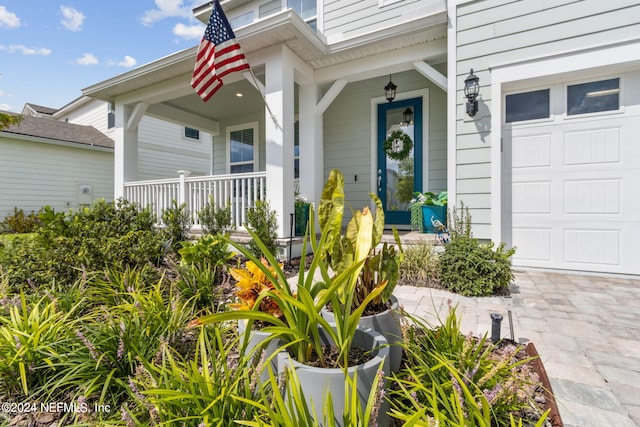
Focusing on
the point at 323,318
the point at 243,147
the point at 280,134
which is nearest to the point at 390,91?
the point at 280,134

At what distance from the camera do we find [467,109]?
3869mm

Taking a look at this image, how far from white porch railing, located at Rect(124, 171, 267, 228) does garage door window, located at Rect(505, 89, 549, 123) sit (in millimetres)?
3613

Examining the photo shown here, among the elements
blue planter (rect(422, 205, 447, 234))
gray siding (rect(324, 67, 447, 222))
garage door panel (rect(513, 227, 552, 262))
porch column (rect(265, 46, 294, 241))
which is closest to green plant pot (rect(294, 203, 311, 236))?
porch column (rect(265, 46, 294, 241))

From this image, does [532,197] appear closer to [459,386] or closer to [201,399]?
[459,386]

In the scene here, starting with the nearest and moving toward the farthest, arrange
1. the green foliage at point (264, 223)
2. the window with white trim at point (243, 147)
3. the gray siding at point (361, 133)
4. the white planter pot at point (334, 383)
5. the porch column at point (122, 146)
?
1. the white planter pot at point (334, 383)
2. the green foliage at point (264, 223)
3. the gray siding at point (361, 133)
4. the porch column at point (122, 146)
5. the window with white trim at point (243, 147)

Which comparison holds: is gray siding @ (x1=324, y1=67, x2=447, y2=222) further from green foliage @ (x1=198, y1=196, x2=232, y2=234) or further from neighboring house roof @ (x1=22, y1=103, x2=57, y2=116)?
neighboring house roof @ (x1=22, y1=103, x2=57, y2=116)

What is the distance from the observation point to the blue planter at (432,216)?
4412mm

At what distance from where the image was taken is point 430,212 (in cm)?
450

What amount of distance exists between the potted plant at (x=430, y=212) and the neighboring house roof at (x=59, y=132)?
11.0m

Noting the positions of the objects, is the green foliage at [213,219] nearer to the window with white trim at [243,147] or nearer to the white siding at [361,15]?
the window with white trim at [243,147]

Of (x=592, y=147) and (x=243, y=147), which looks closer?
(x=592, y=147)

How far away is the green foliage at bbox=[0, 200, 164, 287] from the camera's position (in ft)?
9.09

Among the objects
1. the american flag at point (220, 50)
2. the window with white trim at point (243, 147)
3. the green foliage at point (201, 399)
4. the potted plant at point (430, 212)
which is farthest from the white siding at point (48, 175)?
the green foliage at point (201, 399)

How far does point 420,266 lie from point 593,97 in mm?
2961
